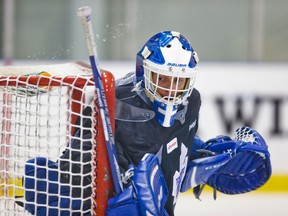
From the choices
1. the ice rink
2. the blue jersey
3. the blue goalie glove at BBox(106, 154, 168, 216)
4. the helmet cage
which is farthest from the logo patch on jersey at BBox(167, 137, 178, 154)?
the ice rink

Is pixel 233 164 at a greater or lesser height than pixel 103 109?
lesser

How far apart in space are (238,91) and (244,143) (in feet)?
6.96

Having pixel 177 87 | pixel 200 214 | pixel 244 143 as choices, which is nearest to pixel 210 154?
pixel 244 143

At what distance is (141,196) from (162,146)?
348mm

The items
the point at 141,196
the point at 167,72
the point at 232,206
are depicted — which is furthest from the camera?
the point at 232,206

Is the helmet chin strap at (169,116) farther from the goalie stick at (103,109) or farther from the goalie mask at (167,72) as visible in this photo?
the goalie stick at (103,109)

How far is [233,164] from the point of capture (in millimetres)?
2561

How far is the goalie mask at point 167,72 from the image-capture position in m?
2.28

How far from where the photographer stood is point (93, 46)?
6.84 ft

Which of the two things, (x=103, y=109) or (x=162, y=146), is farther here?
(x=162, y=146)

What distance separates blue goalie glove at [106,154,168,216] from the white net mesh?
0.12m

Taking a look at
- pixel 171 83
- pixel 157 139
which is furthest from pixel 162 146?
pixel 171 83

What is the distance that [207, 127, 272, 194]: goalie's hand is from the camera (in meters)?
2.48

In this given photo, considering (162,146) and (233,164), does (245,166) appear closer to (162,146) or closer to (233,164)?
(233,164)
